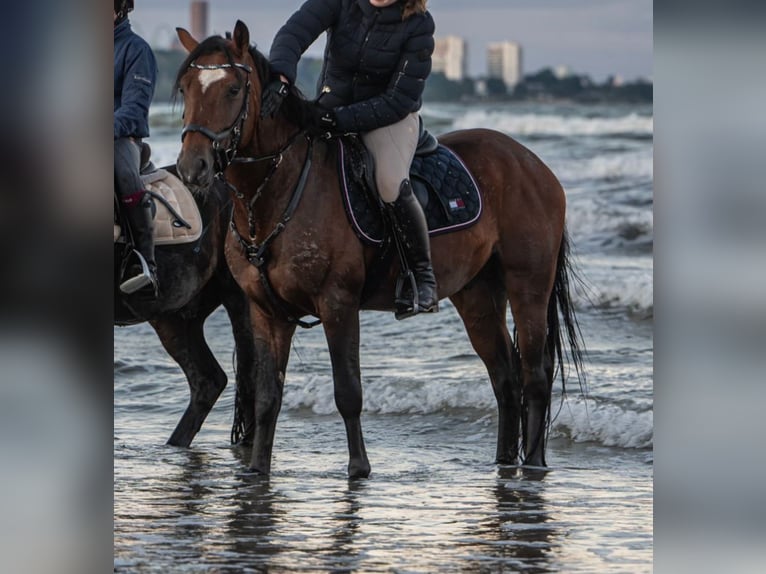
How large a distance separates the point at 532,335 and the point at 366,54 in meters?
1.74

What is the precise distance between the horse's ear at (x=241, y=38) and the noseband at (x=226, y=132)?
88 mm

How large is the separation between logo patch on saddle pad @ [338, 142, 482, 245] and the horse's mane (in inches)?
11.2

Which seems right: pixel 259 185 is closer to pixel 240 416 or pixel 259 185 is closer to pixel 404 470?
pixel 404 470

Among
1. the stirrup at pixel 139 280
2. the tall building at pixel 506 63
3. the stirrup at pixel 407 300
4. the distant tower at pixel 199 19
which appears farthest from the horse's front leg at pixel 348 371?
the tall building at pixel 506 63

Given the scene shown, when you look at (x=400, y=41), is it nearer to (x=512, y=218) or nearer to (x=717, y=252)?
(x=512, y=218)

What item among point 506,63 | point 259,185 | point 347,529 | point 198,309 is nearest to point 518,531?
point 347,529

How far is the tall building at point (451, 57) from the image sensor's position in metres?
28.6

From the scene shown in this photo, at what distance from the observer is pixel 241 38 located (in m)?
6.66

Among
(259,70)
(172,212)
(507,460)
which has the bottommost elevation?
(507,460)

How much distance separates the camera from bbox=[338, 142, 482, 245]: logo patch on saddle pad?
7.05 meters

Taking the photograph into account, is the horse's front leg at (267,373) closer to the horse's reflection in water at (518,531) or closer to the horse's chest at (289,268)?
the horse's chest at (289,268)

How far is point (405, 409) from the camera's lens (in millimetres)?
11391

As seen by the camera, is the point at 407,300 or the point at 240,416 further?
the point at 240,416

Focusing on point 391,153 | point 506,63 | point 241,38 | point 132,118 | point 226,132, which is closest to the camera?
point 226,132
